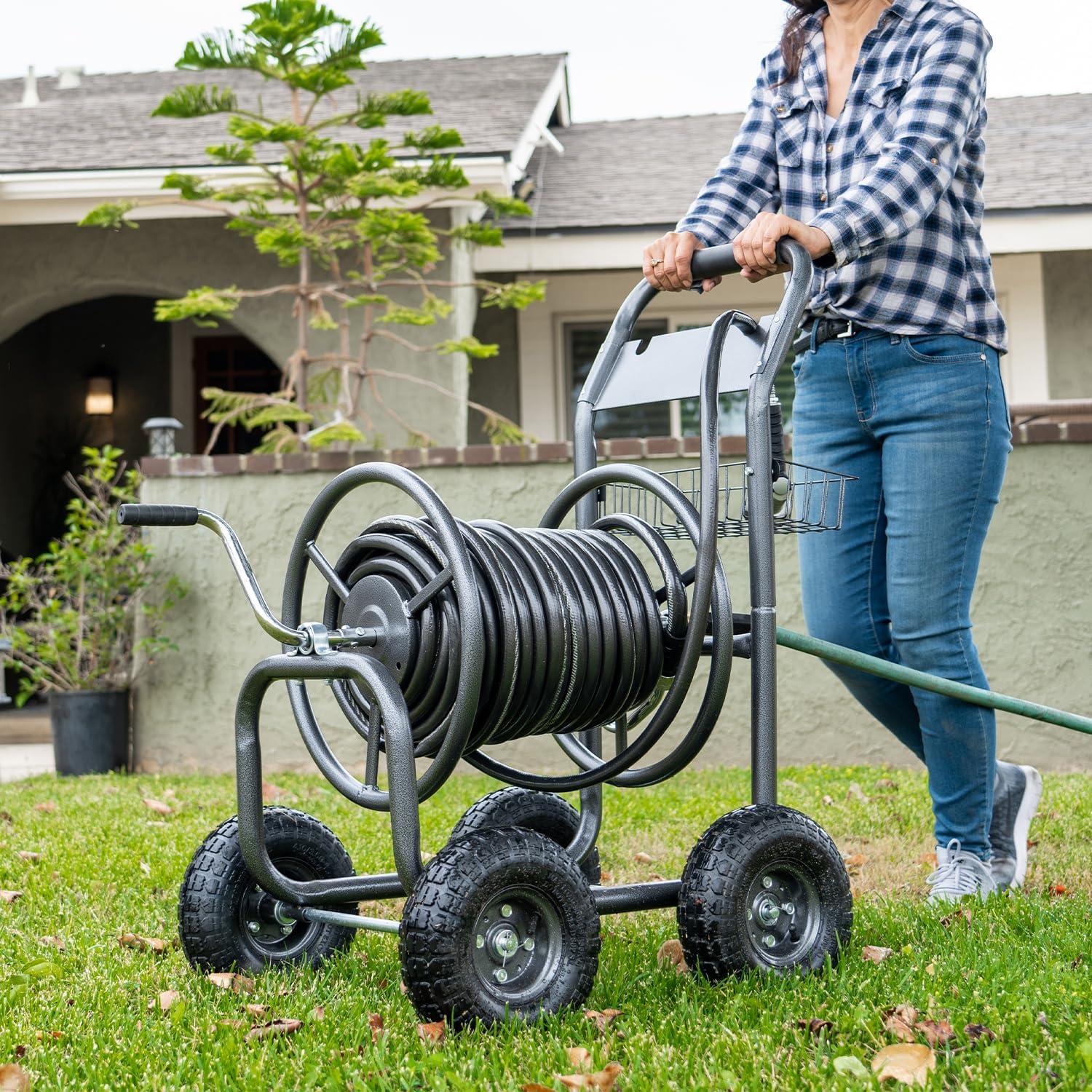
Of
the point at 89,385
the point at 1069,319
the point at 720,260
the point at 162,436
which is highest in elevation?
the point at 89,385

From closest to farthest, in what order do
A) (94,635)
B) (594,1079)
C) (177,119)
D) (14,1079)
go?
(594,1079)
(14,1079)
(94,635)
(177,119)

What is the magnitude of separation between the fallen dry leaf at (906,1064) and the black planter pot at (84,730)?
16.8ft

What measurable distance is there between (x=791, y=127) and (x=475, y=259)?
6439mm

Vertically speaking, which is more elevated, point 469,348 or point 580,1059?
point 469,348

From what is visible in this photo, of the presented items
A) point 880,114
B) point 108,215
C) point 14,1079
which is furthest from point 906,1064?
point 108,215

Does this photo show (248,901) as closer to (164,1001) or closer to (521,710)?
(164,1001)

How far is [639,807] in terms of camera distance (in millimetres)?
4637

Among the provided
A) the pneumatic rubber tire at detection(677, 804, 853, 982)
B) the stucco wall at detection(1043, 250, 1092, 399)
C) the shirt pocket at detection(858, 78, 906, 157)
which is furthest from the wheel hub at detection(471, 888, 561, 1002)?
the stucco wall at detection(1043, 250, 1092, 399)

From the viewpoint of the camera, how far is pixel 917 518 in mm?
2842

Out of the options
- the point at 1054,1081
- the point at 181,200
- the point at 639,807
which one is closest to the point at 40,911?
the point at 639,807

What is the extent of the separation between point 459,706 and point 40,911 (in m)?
1.69

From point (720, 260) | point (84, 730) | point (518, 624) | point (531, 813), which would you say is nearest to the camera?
point (518, 624)

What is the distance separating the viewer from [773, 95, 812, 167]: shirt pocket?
294 cm

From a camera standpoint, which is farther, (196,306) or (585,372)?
(585,372)
